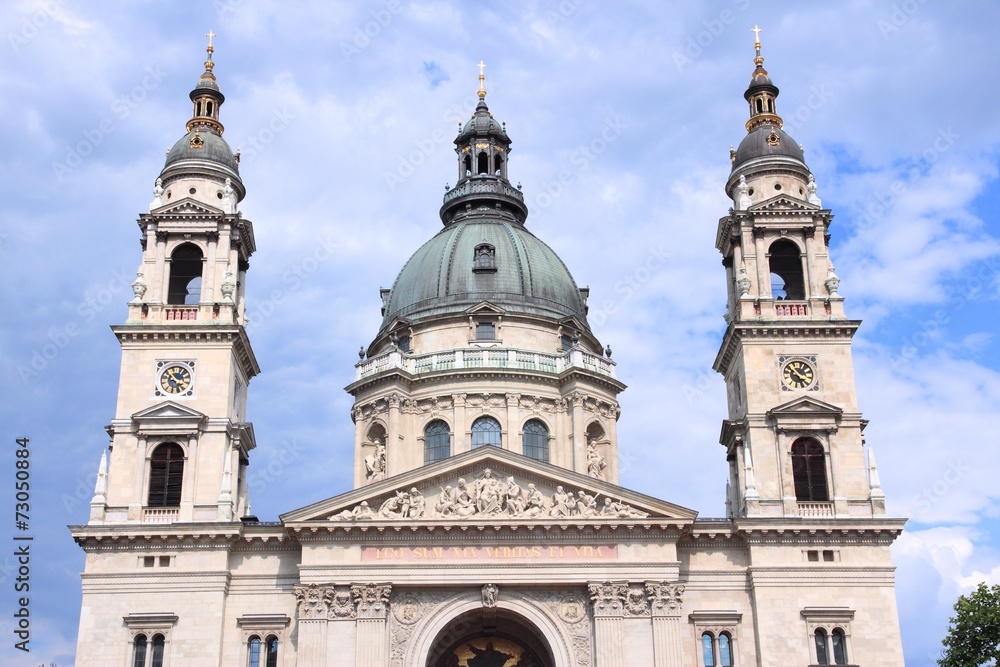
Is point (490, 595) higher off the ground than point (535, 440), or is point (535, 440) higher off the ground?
point (535, 440)

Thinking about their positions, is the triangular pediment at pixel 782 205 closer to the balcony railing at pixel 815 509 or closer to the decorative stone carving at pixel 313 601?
the balcony railing at pixel 815 509

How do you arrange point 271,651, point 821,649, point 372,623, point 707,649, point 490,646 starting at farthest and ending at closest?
1. point 490,646
2. point 707,649
3. point 271,651
4. point 821,649
5. point 372,623

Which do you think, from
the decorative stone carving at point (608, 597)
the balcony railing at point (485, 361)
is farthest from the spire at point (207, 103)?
the decorative stone carving at point (608, 597)

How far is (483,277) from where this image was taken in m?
63.6

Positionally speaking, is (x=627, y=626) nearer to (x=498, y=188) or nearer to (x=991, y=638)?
(x=991, y=638)

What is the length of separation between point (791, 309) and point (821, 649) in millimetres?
13473

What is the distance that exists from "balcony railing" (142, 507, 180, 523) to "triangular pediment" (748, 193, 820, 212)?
85.1ft

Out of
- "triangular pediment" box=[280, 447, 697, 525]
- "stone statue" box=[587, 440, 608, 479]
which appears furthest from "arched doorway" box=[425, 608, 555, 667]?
"stone statue" box=[587, 440, 608, 479]

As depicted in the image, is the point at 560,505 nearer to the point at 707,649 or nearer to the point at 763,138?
the point at 707,649

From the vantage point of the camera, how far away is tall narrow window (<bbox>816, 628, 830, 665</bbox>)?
148 feet

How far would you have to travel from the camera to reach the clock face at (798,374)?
1970 inches

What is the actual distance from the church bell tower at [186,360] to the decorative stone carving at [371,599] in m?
5.90

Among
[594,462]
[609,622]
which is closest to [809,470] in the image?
[609,622]

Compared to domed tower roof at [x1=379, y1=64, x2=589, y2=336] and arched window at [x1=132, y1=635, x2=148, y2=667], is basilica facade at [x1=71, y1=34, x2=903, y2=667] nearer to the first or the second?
arched window at [x1=132, y1=635, x2=148, y2=667]
